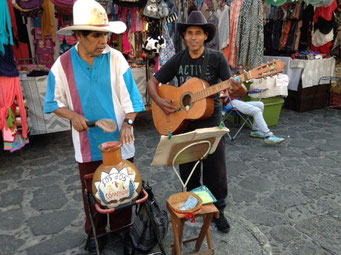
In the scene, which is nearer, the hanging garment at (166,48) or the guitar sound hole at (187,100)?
the guitar sound hole at (187,100)

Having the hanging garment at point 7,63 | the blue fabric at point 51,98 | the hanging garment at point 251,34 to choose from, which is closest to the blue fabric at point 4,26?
the hanging garment at point 7,63

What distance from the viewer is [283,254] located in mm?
2557

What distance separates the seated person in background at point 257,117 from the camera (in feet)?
16.7

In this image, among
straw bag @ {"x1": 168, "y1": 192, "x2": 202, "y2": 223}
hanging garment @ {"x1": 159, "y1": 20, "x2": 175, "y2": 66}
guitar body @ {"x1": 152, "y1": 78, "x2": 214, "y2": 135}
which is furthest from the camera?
hanging garment @ {"x1": 159, "y1": 20, "x2": 175, "y2": 66}

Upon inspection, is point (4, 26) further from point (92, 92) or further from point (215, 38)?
point (215, 38)

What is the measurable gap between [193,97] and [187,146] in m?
0.61

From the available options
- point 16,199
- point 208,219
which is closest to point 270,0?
point 208,219

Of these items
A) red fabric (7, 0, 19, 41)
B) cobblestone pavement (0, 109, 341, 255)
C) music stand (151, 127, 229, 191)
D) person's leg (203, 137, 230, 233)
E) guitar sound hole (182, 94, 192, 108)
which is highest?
red fabric (7, 0, 19, 41)

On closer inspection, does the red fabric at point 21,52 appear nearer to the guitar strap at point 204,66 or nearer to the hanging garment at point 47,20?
the hanging garment at point 47,20

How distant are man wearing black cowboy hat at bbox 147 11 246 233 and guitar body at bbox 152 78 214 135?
2.3 inches

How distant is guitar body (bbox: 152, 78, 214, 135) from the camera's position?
2553 mm

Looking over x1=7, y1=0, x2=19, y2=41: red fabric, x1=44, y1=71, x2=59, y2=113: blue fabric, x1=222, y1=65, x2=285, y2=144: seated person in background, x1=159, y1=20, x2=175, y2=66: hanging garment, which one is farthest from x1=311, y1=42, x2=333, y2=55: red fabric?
x1=44, y1=71, x2=59, y2=113: blue fabric

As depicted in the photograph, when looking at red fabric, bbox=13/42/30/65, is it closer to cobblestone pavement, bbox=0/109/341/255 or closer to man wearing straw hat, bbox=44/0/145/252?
cobblestone pavement, bbox=0/109/341/255

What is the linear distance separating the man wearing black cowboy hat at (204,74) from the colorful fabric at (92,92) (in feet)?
2.08
